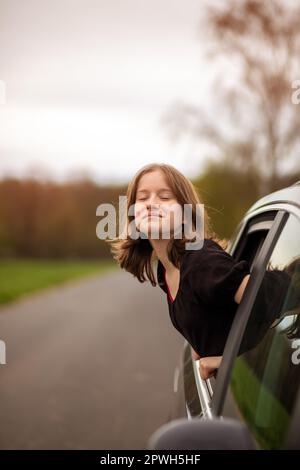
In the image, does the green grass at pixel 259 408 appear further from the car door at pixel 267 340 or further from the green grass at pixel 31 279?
the green grass at pixel 31 279

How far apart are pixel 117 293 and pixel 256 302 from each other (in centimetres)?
1601

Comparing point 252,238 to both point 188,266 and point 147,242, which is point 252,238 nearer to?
point 147,242

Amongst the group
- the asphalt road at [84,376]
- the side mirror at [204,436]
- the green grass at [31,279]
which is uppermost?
the side mirror at [204,436]

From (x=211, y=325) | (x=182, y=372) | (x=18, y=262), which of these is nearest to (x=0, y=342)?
(x=182, y=372)

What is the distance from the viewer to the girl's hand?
6.48 feet

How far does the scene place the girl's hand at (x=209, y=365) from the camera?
197cm

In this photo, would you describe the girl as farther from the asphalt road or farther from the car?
the asphalt road

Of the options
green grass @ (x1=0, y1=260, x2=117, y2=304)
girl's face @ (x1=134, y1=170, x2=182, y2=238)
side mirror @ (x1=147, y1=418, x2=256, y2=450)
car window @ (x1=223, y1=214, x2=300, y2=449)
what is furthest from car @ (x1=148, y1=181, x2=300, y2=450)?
green grass @ (x1=0, y1=260, x2=117, y2=304)

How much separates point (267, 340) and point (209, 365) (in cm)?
23

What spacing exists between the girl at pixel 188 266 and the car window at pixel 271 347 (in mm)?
80

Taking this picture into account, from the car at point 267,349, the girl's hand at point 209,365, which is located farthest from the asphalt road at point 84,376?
the car at point 267,349

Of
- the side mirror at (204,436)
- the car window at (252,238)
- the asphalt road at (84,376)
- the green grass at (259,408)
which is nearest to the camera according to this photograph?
the side mirror at (204,436)

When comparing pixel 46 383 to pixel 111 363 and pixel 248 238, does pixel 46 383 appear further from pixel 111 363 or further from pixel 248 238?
pixel 248 238

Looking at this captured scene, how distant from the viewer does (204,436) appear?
127 centimetres
